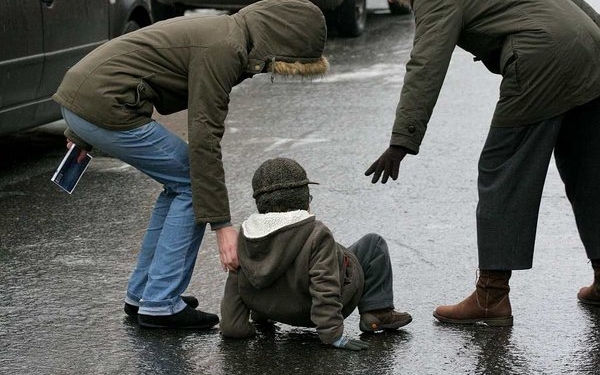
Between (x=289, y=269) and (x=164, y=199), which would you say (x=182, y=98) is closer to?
(x=164, y=199)

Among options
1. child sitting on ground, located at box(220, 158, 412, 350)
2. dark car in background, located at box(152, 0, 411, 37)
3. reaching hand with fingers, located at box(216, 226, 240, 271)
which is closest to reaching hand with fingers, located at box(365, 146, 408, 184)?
child sitting on ground, located at box(220, 158, 412, 350)

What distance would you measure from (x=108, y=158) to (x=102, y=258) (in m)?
2.58

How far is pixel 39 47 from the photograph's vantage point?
27.3 feet

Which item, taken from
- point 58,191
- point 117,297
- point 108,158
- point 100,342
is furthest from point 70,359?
point 108,158

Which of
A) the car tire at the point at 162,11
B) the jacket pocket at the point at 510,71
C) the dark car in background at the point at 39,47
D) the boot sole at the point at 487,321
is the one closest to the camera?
the jacket pocket at the point at 510,71

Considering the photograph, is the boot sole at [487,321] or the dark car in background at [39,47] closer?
the boot sole at [487,321]

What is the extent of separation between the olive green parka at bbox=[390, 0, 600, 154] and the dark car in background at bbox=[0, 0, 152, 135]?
11.6 ft

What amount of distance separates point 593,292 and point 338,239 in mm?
1603

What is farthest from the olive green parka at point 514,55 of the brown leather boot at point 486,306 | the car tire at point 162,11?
the car tire at point 162,11

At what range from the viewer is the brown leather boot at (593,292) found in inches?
221

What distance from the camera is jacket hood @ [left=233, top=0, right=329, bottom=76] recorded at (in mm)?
5004

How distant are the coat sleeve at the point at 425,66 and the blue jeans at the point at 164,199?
89cm

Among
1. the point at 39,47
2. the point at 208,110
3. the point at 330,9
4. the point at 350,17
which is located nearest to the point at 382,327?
the point at 208,110

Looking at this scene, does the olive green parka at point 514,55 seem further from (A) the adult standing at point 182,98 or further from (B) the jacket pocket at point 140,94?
(B) the jacket pocket at point 140,94
